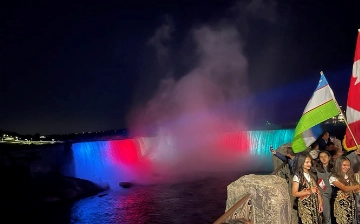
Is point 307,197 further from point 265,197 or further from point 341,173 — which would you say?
point 265,197

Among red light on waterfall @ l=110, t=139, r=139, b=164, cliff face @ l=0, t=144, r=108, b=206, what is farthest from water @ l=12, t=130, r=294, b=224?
cliff face @ l=0, t=144, r=108, b=206

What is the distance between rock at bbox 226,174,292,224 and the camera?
12.2ft

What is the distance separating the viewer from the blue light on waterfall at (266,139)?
34.5 m

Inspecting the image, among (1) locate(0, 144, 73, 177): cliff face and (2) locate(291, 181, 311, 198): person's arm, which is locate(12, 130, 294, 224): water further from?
(2) locate(291, 181, 311, 198): person's arm

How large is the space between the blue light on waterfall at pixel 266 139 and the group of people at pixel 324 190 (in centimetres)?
3149

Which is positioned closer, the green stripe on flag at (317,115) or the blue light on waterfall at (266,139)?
the green stripe on flag at (317,115)

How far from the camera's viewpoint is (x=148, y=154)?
1500 inches

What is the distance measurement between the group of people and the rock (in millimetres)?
698

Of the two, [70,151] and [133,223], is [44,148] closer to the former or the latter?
[70,151]

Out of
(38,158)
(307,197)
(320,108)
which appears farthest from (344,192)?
(38,158)

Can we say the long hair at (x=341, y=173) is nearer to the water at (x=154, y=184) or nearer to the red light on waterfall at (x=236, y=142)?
the water at (x=154, y=184)

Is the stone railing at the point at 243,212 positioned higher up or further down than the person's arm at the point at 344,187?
further down

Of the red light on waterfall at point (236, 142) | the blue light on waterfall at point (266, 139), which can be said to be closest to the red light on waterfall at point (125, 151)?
the red light on waterfall at point (236, 142)

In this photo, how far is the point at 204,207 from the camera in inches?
709
